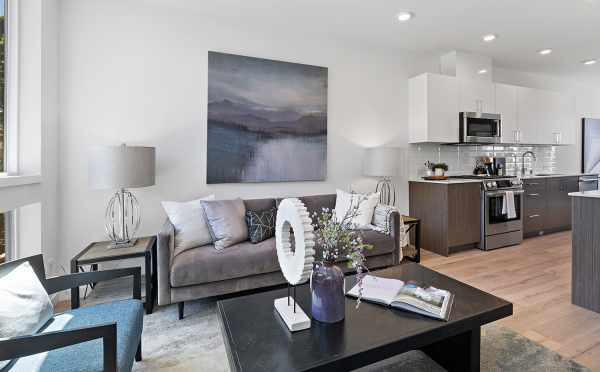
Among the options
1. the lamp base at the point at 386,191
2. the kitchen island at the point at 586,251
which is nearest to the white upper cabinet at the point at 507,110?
the lamp base at the point at 386,191

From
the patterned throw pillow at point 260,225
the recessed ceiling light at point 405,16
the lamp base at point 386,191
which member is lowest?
the patterned throw pillow at point 260,225

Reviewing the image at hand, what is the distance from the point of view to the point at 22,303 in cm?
127

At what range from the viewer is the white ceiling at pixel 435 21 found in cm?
297

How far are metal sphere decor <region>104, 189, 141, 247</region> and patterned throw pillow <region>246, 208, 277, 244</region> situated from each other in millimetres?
1027

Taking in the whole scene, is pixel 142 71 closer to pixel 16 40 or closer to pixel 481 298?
pixel 16 40

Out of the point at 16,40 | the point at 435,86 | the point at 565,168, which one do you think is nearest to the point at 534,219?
the point at 565,168

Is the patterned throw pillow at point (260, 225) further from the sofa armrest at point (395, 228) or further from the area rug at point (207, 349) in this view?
the sofa armrest at point (395, 228)

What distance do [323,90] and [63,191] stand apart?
2817mm

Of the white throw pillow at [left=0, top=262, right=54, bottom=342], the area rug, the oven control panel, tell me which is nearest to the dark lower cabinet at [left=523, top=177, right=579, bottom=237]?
the oven control panel

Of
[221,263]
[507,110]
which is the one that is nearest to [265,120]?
[221,263]

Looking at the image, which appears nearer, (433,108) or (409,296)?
(409,296)

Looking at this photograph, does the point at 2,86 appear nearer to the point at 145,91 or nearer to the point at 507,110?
the point at 145,91

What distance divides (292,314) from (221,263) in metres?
1.11

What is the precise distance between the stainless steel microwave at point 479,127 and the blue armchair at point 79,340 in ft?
14.1
